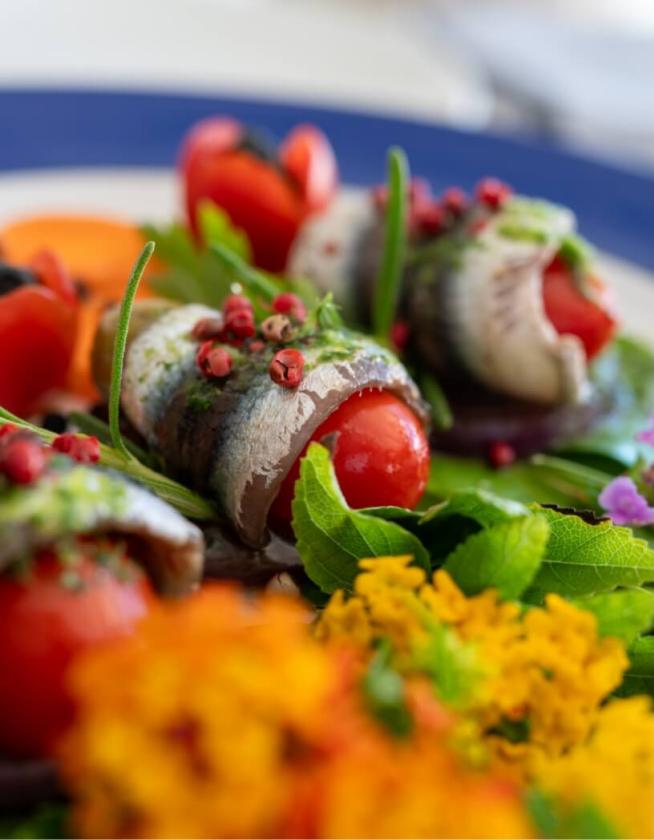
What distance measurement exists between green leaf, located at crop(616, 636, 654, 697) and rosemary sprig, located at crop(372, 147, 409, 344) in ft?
3.57

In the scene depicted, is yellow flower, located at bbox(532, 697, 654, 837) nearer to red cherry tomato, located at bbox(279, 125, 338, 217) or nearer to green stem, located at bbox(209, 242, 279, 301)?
green stem, located at bbox(209, 242, 279, 301)

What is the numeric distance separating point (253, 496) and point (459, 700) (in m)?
0.63

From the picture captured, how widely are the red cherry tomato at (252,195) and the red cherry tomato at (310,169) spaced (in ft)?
0.12

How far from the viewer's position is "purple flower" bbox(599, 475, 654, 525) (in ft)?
6.97

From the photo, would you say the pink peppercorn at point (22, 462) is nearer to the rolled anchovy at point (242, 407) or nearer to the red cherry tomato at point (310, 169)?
the rolled anchovy at point (242, 407)

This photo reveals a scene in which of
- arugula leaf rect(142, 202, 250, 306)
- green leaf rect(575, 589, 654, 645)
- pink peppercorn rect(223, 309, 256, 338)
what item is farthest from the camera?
arugula leaf rect(142, 202, 250, 306)

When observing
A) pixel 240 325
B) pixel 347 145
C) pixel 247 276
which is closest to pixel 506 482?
pixel 247 276

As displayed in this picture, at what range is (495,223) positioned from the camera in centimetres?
260

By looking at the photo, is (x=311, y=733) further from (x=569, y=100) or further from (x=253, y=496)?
(x=569, y=100)

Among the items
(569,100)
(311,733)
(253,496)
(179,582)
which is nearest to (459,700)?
(311,733)

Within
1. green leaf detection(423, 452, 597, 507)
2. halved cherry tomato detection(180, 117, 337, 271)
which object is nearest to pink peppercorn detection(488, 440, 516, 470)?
green leaf detection(423, 452, 597, 507)

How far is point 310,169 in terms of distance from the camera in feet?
11.0

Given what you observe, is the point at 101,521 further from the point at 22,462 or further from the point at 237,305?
the point at 237,305

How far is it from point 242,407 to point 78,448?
348 millimetres
